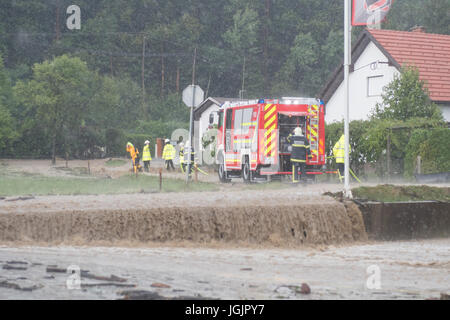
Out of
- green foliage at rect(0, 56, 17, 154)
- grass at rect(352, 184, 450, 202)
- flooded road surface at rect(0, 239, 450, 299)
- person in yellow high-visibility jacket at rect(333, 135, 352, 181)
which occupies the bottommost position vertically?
flooded road surface at rect(0, 239, 450, 299)

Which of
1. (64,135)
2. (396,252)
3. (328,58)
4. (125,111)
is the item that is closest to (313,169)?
(396,252)

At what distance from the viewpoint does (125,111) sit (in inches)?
2596

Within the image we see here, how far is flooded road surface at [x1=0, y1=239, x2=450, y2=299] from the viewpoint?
8211mm

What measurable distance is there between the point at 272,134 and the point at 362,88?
47.5 feet

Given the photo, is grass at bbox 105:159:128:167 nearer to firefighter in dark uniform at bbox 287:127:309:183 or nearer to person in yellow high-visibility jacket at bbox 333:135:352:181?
person in yellow high-visibility jacket at bbox 333:135:352:181

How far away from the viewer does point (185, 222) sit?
12781mm

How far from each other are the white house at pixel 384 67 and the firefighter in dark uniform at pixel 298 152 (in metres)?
11.0

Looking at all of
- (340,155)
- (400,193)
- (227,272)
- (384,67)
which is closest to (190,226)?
(227,272)

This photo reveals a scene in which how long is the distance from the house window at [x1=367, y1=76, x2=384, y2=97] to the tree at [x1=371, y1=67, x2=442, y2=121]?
20.9ft

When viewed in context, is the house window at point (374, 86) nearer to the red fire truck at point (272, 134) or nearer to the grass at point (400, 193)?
Answer: the red fire truck at point (272, 134)

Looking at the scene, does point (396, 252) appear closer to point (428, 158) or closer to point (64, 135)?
point (428, 158)

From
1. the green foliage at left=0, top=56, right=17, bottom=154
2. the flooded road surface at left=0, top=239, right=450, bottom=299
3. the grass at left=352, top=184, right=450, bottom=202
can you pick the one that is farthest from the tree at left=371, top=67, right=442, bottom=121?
the green foliage at left=0, top=56, right=17, bottom=154

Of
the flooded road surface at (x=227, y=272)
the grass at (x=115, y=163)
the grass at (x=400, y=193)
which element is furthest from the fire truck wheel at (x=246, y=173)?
the grass at (x=115, y=163)

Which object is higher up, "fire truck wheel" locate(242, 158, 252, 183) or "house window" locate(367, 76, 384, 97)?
"house window" locate(367, 76, 384, 97)
